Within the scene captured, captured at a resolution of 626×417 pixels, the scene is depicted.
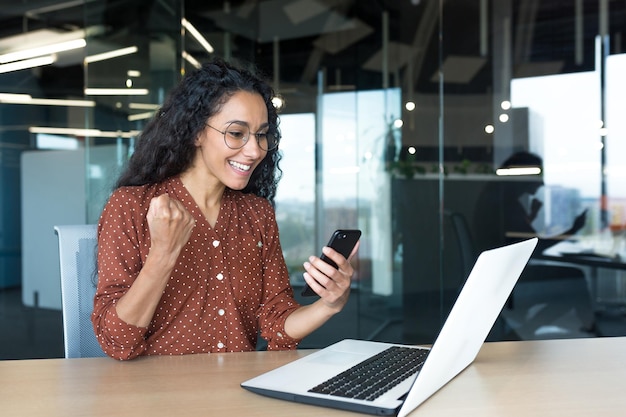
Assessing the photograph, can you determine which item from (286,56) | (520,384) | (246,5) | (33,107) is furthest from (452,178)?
(520,384)

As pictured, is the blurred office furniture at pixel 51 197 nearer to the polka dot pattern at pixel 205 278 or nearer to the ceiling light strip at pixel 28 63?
the ceiling light strip at pixel 28 63

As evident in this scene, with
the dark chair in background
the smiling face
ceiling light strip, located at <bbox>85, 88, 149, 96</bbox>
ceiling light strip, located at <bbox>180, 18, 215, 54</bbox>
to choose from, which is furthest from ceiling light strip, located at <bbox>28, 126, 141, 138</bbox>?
the smiling face

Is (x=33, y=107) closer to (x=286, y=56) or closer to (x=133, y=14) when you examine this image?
(x=133, y=14)

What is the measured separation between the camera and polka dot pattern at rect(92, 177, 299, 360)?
5.42 feet

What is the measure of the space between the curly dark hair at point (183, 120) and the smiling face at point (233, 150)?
23 millimetres

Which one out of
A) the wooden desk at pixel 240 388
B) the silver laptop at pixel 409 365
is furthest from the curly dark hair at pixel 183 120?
the silver laptop at pixel 409 365

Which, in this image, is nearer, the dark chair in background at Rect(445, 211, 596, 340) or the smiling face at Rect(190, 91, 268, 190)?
the smiling face at Rect(190, 91, 268, 190)

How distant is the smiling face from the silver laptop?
59cm

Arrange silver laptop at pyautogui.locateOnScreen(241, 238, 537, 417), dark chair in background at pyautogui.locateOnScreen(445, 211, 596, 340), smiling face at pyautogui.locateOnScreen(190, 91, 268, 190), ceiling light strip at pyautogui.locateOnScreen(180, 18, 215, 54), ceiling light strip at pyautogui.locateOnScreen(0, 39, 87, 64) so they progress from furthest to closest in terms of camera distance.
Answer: ceiling light strip at pyautogui.locateOnScreen(180, 18, 215, 54) < dark chair in background at pyautogui.locateOnScreen(445, 211, 596, 340) < ceiling light strip at pyautogui.locateOnScreen(0, 39, 87, 64) < smiling face at pyautogui.locateOnScreen(190, 91, 268, 190) < silver laptop at pyautogui.locateOnScreen(241, 238, 537, 417)

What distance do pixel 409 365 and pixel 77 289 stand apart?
87cm

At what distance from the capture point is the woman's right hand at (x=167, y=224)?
1402 mm

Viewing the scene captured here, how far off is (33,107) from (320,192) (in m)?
1.84

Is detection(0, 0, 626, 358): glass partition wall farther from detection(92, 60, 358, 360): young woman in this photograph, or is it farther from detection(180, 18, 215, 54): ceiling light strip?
detection(92, 60, 358, 360): young woman

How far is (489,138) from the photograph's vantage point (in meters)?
4.44
